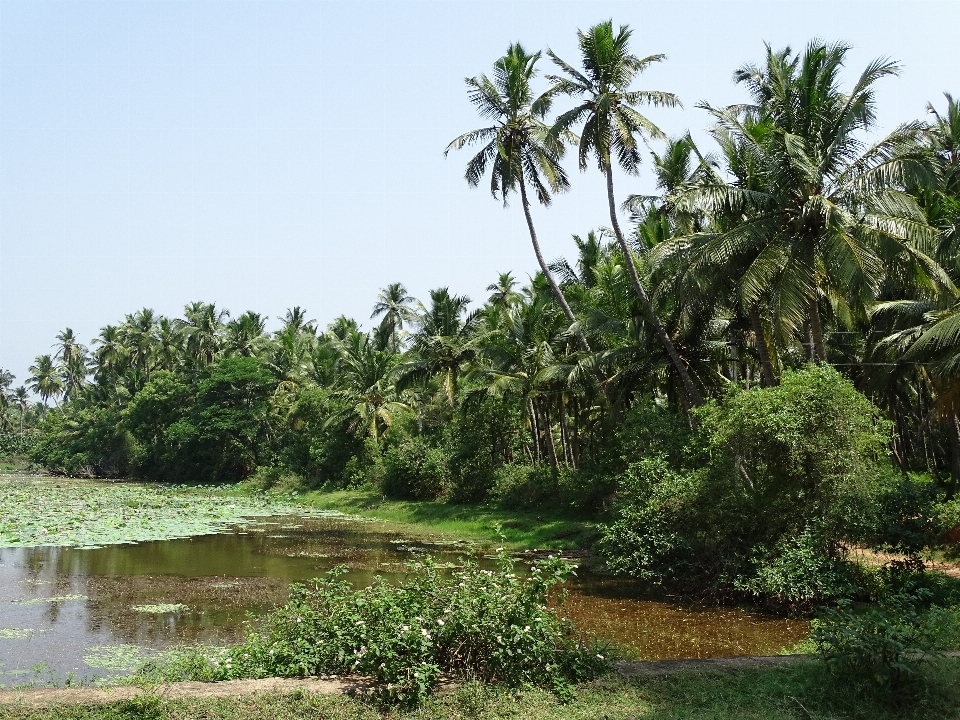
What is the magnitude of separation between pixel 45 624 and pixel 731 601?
1212cm

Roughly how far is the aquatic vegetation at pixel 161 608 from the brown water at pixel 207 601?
94 mm

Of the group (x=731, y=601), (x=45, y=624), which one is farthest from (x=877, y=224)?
(x=45, y=624)

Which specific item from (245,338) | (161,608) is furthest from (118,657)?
(245,338)

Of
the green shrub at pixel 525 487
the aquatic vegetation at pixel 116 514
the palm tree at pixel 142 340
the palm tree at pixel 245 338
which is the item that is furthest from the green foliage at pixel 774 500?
the palm tree at pixel 142 340

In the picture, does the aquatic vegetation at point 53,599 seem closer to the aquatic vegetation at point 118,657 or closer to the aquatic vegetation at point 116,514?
the aquatic vegetation at point 118,657

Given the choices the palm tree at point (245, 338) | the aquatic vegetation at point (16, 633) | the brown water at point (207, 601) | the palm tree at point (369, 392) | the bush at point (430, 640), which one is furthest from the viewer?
the palm tree at point (245, 338)

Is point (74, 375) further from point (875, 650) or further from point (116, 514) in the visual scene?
point (875, 650)

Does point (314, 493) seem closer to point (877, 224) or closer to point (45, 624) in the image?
point (45, 624)

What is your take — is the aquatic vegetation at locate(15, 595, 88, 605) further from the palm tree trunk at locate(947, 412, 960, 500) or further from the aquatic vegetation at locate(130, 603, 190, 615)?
the palm tree trunk at locate(947, 412, 960, 500)

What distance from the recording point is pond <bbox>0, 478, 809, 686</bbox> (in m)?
11.0

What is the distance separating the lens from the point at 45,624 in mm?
12773

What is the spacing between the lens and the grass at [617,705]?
630cm

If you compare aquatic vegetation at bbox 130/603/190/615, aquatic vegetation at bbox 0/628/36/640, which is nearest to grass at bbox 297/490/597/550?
aquatic vegetation at bbox 130/603/190/615

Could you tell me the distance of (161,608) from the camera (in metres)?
14.0
